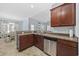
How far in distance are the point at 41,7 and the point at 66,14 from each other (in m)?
0.60

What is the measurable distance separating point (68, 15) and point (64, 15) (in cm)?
10

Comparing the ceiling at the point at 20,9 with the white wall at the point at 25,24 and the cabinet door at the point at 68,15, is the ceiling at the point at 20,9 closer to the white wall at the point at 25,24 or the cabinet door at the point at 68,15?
the white wall at the point at 25,24

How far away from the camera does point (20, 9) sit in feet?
5.79

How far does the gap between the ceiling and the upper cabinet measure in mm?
317

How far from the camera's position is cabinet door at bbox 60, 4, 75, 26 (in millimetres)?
1896

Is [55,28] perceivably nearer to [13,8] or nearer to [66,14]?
[66,14]

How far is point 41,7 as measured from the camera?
1779 millimetres

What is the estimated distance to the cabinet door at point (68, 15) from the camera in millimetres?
1896

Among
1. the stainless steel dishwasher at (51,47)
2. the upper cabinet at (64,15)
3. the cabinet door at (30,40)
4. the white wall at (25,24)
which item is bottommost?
the stainless steel dishwasher at (51,47)

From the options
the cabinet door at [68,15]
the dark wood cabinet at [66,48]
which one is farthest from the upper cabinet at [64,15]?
the dark wood cabinet at [66,48]

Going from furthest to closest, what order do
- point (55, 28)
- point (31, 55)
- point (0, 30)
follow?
1. point (55, 28)
2. point (31, 55)
3. point (0, 30)

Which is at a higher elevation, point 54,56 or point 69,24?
point 69,24

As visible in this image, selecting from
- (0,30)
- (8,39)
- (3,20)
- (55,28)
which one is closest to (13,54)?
(8,39)

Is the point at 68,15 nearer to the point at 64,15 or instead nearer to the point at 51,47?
the point at 64,15
